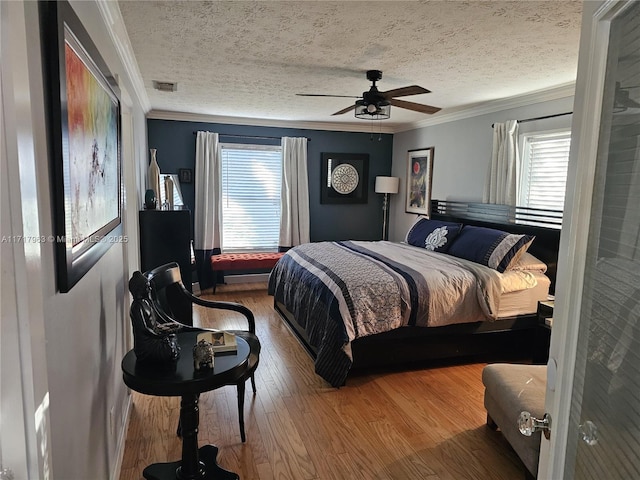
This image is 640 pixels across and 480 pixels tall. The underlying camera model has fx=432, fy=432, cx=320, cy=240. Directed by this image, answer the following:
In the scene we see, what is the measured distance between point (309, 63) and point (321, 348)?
2.11 m

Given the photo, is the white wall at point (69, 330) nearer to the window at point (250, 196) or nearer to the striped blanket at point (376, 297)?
the striped blanket at point (376, 297)

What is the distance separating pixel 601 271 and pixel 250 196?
553 cm

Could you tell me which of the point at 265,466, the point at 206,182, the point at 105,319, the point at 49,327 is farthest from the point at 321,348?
the point at 206,182

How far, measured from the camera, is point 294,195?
6.20 metres

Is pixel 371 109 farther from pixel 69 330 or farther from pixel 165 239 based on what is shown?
pixel 69 330

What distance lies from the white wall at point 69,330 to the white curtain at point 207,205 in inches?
125

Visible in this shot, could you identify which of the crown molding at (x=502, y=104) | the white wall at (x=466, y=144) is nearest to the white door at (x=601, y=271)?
the crown molding at (x=502, y=104)

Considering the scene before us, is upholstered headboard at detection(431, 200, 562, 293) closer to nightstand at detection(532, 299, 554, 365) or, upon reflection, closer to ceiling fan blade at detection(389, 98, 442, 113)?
nightstand at detection(532, 299, 554, 365)

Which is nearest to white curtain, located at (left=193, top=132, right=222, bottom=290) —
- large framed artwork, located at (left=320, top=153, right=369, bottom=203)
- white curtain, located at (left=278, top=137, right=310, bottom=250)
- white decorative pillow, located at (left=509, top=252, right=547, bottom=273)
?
white curtain, located at (left=278, top=137, right=310, bottom=250)

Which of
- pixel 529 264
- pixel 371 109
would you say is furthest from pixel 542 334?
pixel 371 109

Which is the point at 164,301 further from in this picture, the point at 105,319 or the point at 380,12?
the point at 380,12

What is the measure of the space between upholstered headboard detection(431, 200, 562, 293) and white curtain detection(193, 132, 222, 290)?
3012mm

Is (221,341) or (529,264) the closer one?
(221,341)

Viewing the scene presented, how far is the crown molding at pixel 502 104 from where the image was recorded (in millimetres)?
3826
